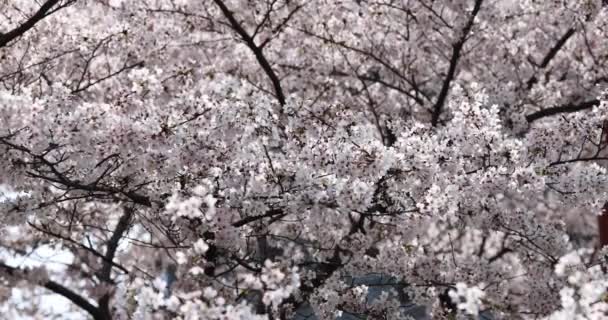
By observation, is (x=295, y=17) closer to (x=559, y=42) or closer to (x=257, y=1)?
(x=257, y=1)

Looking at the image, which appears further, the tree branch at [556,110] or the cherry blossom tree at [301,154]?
the tree branch at [556,110]

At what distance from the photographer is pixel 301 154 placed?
4.99 meters

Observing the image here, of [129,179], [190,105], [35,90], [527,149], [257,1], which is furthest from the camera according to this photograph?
[257,1]

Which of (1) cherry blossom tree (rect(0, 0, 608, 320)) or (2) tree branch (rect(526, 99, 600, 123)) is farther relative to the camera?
(2) tree branch (rect(526, 99, 600, 123))

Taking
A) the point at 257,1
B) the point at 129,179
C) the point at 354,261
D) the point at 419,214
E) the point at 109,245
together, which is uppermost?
the point at 257,1

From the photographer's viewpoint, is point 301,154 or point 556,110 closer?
point 301,154

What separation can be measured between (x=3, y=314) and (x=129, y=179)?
6096 mm

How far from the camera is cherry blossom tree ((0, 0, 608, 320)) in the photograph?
4.72m

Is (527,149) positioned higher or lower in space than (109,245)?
lower

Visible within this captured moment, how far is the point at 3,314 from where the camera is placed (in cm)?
1020

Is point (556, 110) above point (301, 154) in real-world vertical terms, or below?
above

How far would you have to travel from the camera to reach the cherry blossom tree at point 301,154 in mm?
4719

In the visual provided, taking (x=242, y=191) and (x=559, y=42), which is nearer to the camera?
(x=242, y=191)

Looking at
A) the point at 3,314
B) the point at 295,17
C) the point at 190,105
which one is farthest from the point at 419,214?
the point at 3,314
